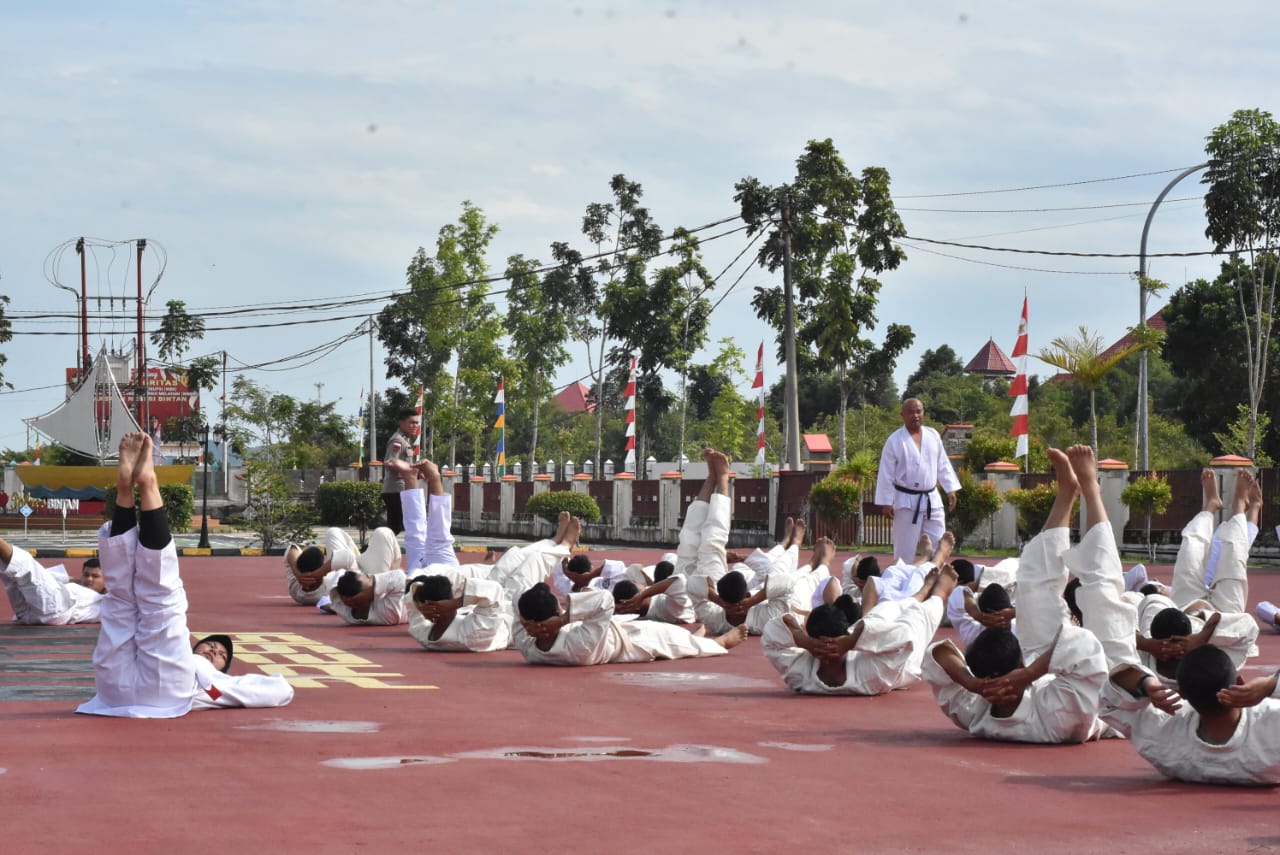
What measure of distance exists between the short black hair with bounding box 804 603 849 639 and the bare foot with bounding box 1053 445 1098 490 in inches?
79.7

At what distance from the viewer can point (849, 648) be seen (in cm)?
888

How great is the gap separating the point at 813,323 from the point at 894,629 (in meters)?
28.0

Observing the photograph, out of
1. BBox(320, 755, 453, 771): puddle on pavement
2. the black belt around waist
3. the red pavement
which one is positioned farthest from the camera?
the black belt around waist

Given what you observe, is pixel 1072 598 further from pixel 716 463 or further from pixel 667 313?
pixel 667 313

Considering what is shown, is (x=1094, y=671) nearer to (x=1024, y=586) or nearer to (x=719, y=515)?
(x=1024, y=586)

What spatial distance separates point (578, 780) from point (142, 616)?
275 cm

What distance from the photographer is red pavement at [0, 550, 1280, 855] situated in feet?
16.8

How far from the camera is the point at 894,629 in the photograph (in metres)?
8.93

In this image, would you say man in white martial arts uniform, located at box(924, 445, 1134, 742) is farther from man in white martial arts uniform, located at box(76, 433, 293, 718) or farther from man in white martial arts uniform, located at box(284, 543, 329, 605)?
man in white martial arts uniform, located at box(284, 543, 329, 605)

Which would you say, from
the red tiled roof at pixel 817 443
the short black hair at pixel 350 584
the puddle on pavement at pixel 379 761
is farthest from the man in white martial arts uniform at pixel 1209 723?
the red tiled roof at pixel 817 443

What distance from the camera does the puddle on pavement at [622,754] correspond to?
6.70m

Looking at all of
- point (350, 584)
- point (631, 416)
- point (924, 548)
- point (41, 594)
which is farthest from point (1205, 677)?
point (631, 416)

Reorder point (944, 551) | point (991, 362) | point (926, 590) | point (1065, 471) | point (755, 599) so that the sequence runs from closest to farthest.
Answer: point (1065, 471)
point (926, 590)
point (944, 551)
point (755, 599)
point (991, 362)

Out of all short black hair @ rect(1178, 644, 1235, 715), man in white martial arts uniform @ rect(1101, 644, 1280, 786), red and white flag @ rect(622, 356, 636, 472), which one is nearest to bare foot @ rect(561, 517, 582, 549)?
man in white martial arts uniform @ rect(1101, 644, 1280, 786)
